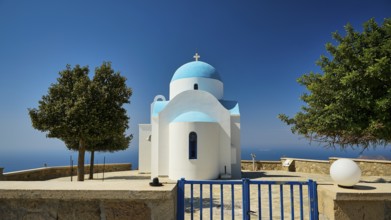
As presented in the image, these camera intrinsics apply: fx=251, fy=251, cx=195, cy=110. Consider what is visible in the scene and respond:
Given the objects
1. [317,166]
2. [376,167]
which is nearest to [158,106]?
[317,166]

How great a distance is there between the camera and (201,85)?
1694 cm

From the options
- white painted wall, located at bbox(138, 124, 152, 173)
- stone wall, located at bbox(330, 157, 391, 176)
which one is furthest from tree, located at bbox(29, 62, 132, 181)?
stone wall, located at bbox(330, 157, 391, 176)

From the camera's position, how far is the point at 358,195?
3070mm

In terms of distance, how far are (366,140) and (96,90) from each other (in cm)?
1211

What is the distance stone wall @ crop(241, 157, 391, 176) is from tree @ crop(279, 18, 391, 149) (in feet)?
Answer: 17.6

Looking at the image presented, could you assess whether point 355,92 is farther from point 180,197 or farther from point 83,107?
point 83,107

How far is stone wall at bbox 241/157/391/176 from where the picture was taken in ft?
47.9

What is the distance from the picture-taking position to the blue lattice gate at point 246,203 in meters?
3.50

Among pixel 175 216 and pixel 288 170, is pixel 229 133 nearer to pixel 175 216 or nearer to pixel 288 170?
pixel 288 170

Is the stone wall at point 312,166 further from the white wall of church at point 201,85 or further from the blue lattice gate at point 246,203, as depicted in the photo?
the blue lattice gate at point 246,203

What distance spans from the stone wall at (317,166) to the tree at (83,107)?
1245 centimetres

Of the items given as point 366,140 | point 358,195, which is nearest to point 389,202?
point 358,195

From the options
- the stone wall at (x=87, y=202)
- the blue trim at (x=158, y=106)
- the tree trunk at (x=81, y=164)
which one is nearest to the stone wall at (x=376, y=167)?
the blue trim at (x=158, y=106)

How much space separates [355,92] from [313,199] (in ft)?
22.7
